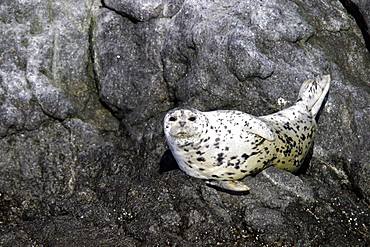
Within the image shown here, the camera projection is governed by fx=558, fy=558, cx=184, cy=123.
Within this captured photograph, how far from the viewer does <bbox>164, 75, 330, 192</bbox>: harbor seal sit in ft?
21.1

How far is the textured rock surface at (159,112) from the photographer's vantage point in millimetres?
6062

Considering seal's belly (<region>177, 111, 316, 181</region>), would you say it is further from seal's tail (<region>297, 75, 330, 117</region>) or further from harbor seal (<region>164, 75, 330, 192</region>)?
seal's tail (<region>297, 75, 330, 117</region>)

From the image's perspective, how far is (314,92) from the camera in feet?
22.5

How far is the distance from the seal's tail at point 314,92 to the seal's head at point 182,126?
147cm

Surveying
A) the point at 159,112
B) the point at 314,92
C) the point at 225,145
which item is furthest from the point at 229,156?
the point at 159,112

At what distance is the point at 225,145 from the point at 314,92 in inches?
52.6

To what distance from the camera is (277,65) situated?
23.6 ft

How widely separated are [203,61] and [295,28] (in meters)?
1.29

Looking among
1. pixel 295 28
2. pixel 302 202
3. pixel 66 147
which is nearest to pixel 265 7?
pixel 295 28

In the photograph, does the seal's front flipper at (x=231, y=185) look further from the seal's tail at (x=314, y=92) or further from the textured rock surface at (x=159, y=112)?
the seal's tail at (x=314, y=92)

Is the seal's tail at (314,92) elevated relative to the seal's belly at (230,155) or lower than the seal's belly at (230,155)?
elevated

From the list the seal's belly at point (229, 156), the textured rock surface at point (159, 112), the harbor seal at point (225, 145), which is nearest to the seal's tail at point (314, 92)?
the textured rock surface at point (159, 112)

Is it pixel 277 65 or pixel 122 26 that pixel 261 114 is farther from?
pixel 122 26

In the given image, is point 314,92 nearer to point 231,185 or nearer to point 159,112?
point 231,185
